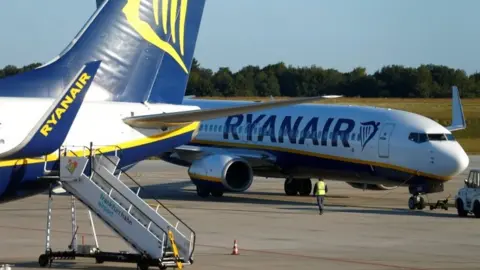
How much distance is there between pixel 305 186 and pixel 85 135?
80.2ft

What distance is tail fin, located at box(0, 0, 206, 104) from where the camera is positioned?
25422 mm

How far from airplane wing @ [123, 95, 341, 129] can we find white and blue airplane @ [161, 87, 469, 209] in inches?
677

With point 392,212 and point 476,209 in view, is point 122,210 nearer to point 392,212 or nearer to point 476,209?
point 476,209

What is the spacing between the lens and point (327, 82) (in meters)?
126

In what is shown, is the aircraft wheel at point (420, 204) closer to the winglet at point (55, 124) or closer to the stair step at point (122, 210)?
the stair step at point (122, 210)

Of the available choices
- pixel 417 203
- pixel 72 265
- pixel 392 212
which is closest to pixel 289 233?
pixel 392 212

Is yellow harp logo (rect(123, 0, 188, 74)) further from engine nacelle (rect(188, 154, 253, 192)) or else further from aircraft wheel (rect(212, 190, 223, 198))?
aircraft wheel (rect(212, 190, 223, 198))

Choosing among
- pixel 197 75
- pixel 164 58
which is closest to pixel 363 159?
pixel 164 58

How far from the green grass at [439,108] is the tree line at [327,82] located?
2.42 metres

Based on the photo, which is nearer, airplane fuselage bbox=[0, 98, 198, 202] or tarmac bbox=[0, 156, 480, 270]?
airplane fuselage bbox=[0, 98, 198, 202]

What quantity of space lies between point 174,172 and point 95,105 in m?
40.9

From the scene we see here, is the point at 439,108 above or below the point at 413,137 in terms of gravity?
above

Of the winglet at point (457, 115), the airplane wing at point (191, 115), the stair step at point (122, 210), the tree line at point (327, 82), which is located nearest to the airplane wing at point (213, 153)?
the winglet at point (457, 115)

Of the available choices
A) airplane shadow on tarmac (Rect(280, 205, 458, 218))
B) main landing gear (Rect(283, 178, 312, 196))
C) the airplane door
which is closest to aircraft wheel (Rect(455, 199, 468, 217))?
airplane shadow on tarmac (Rect(280, 205, 458, 218))
